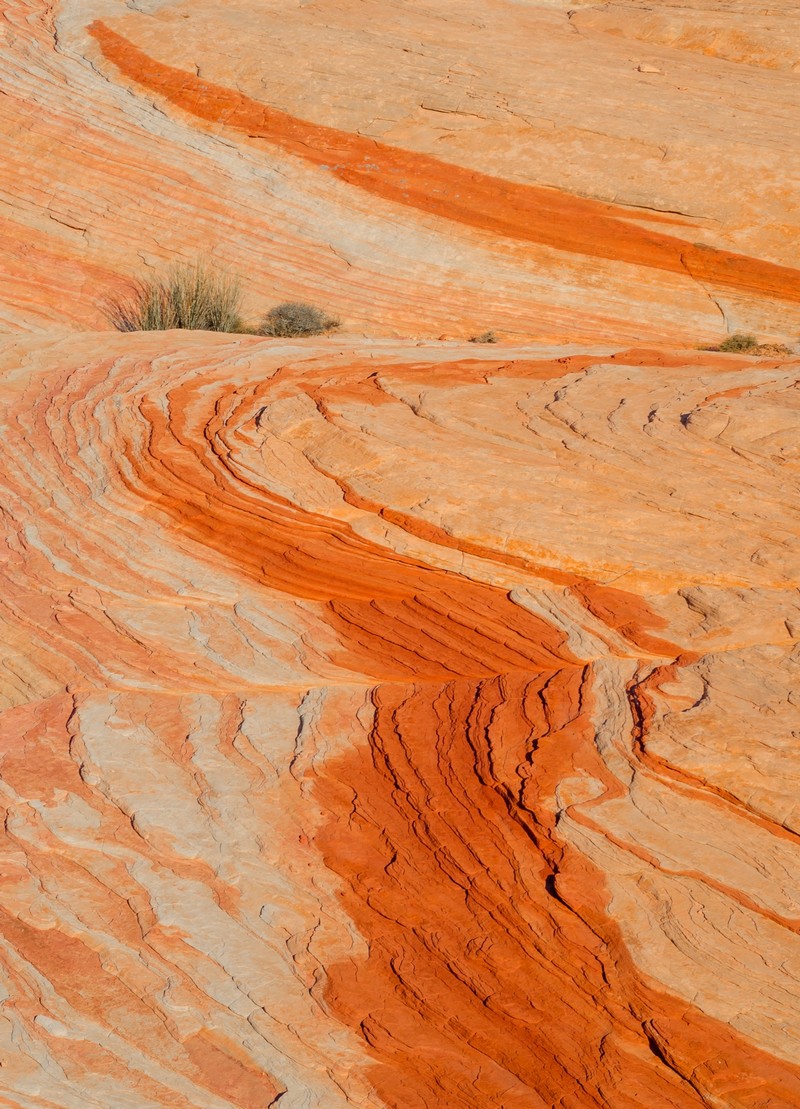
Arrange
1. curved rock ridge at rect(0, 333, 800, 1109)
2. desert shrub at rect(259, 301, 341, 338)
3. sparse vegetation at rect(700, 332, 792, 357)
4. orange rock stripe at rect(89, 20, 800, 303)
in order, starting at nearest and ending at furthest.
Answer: curved rock ridge at rect(0, 333, 800, 1109)
sparse vegetation at rect(700, 332, 792, 357)
desert shrub at rect(259, 301, 341, 338)
orange rock stripe at rect(89, 20, 800, 303)

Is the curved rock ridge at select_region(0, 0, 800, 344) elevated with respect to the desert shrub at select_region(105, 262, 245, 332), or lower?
elevated

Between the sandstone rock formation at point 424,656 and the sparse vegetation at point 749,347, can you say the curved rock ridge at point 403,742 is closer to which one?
the sandstone rock formation at point 424,656

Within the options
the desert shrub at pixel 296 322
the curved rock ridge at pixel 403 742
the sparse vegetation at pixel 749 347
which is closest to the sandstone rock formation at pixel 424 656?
the curved rock ridge at pixel 403 742

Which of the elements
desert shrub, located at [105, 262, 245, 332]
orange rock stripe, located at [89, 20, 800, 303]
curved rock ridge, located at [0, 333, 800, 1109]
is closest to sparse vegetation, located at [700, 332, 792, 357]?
orange rock stripe, located at [89, 20, 800, 303]

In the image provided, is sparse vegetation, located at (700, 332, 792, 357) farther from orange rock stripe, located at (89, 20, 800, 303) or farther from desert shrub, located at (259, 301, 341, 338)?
desert shrub, located at (259, 301, 341, 338)

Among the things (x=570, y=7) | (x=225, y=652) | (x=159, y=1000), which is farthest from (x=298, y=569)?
(x=570, y=7)

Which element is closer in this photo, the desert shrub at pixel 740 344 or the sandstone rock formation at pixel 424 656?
the sandstone rock formation at pixel 424 656
